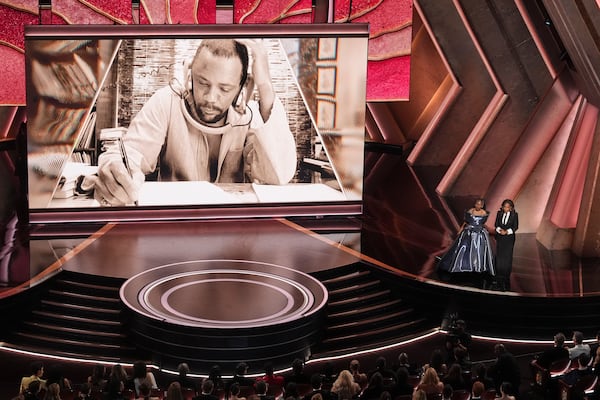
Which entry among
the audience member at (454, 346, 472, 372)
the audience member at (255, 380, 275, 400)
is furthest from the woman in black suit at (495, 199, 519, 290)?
the audience member at (255, 380, 275, 400)

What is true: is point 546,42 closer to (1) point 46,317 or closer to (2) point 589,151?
(2) point 589,151

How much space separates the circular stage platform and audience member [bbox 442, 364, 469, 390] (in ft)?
9.25

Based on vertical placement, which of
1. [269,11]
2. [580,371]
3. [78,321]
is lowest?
[78,321]

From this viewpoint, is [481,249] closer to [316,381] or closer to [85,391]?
[316,381]

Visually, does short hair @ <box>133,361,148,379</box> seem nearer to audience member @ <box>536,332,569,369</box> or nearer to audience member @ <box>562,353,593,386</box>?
audience member @ <box>536,332,569,369</box>

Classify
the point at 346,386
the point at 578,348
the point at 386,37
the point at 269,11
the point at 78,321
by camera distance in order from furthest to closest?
the point at 386,37, the point at 269,11, the point at 78,321, the point at 578,348, the point at 346,386

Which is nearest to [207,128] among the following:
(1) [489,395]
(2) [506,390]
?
(1) [489,395]

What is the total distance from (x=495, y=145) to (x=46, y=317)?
9734mm

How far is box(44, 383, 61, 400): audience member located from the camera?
28.1 ft

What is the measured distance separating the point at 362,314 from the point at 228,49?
5.26 metres

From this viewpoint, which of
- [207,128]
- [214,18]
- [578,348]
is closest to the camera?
[578,348]

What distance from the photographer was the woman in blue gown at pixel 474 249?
13.1 metres

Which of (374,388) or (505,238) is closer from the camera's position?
(374,388)

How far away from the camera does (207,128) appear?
15656 mm
